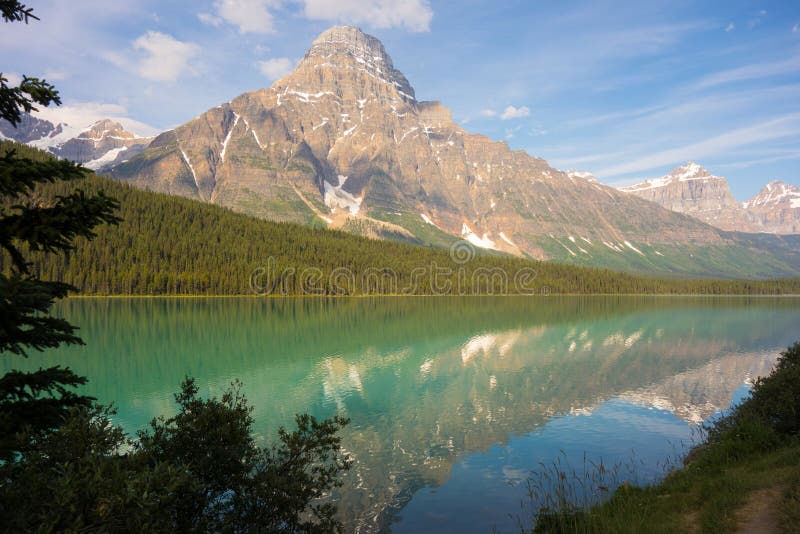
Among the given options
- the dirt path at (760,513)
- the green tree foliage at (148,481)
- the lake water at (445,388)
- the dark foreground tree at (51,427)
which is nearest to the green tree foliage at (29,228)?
the dark foreground tree at (51,427)

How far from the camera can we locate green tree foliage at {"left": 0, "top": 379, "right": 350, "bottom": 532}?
6629mm

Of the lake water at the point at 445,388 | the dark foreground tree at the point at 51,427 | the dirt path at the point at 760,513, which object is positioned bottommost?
the lake water at the point at 445,388

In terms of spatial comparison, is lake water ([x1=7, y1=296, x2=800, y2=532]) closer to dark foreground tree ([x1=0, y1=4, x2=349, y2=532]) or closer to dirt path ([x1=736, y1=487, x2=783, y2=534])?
dirt path ([x1=736, y1=487, x2=783, y2=534])

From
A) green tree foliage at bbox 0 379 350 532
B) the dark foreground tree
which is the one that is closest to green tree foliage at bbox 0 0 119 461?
the dark foreground tree

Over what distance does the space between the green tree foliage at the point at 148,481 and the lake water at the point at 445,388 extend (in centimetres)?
742

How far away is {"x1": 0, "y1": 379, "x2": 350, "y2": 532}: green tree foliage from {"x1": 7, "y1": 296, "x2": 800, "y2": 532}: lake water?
742 cm

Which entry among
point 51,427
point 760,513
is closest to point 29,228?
point 51,427

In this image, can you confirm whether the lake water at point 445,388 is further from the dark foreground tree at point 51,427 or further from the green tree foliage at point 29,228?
the green tree foliage at point 29,228

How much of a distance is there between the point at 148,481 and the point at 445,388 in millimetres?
36804

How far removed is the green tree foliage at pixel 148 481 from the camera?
663 cm

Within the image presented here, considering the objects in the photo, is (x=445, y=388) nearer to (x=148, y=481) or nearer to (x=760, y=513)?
(x=760, y=513)

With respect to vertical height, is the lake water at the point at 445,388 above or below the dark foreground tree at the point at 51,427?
below

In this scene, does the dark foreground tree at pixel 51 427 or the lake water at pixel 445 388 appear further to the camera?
the lake water at pixel 445 388

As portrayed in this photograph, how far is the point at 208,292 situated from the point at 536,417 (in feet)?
518
